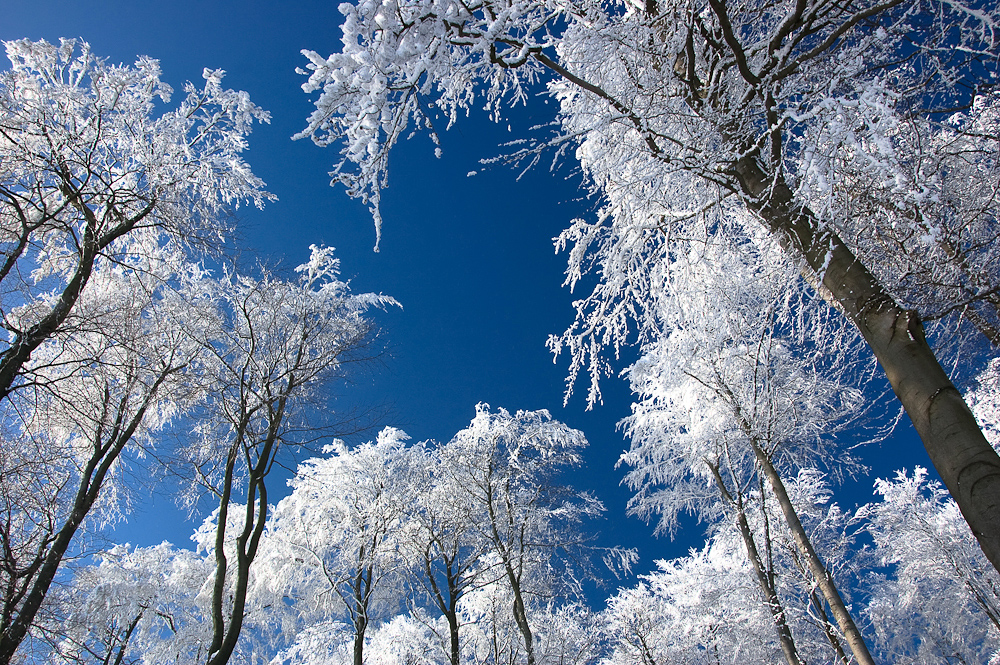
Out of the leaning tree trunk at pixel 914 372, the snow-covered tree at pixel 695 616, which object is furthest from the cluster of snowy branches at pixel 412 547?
the leaning tree trunk at pixel 914 372

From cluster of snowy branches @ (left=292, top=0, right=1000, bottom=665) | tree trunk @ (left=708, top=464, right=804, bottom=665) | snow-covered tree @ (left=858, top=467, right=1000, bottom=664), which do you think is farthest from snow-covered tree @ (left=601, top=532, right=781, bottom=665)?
snow-covered tree @ (left=858, top=467, right=1000, bottom=664)

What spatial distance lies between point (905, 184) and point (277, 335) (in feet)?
22.1

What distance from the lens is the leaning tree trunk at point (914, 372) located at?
192cm

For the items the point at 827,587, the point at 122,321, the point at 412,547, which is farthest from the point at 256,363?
the point at 827,587

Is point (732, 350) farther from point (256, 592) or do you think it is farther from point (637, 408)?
point (256, 592)

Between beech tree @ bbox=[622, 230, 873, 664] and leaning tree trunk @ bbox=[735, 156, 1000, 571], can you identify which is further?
beech tree @ bbox=[622, 230, 873, 664]

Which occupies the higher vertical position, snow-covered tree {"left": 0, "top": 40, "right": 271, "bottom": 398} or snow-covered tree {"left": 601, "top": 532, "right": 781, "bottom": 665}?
snow-covered tree {"left": 0, "top": 40, "right": 271, "bottom": 398}

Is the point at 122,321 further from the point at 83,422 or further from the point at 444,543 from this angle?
the point at 444,543

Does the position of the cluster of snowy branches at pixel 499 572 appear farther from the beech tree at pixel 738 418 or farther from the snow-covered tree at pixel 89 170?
the snow-covered tree at pixel 89 170

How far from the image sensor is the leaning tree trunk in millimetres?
1925

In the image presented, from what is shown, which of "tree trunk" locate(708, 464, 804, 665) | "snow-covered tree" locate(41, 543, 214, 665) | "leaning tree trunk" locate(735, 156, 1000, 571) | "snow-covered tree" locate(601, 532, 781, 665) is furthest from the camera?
"snow-covered tree" locate(601, 532, 781, 665)

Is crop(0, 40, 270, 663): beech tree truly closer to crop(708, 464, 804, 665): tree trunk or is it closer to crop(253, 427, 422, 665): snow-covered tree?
crop(253, 427, 422, 665): snow-covered tree

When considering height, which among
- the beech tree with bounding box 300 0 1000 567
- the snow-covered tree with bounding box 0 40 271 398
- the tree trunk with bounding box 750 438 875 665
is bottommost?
the tree trunk with bounding box 750 438 875 665

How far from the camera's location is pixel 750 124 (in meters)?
3.03
